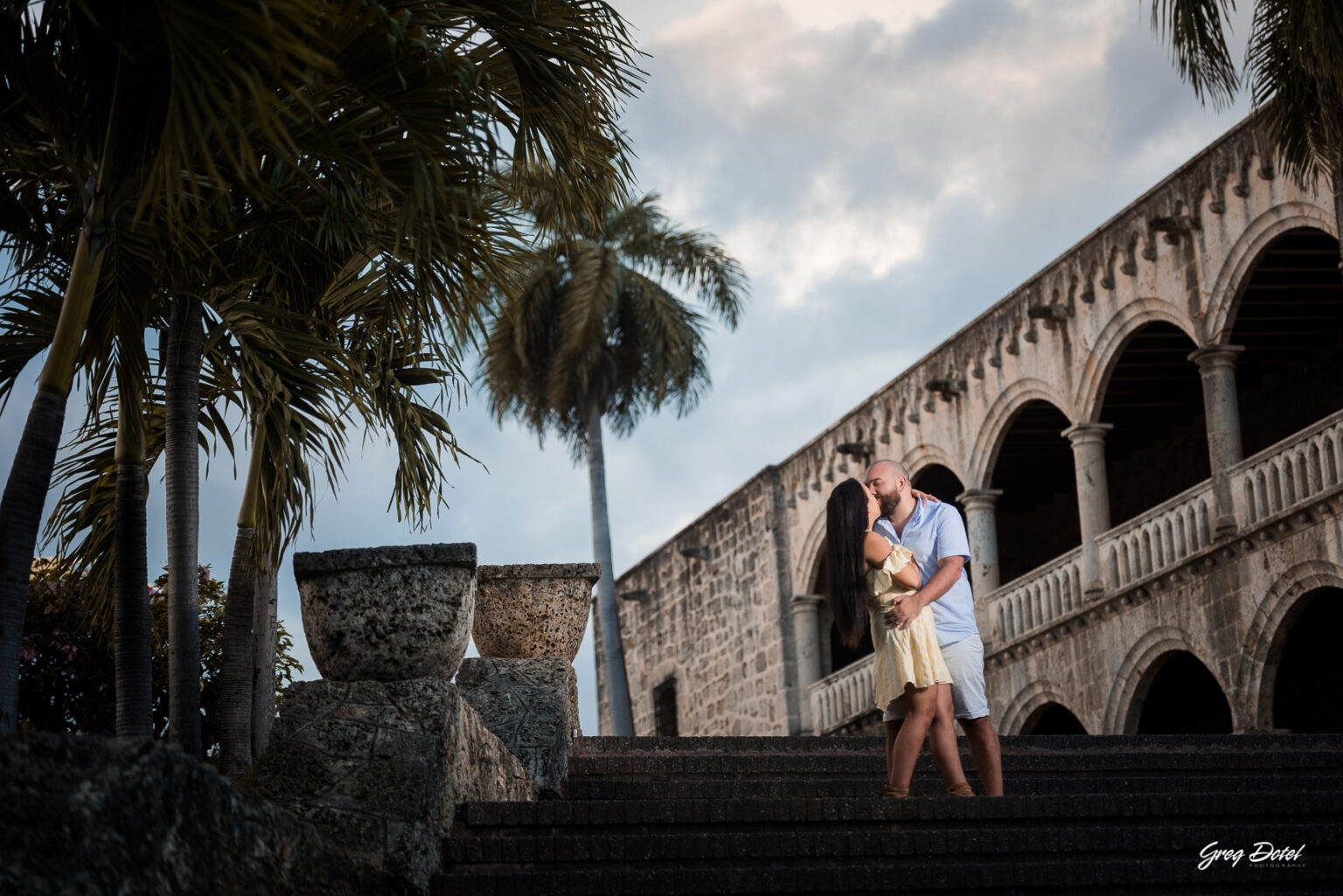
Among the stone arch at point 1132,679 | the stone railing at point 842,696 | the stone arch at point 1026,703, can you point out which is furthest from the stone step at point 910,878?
the stone railing at point 842,696

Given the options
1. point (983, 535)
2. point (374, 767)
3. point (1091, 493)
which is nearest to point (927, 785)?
point (374, 767)

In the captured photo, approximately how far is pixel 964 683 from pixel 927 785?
1048mm

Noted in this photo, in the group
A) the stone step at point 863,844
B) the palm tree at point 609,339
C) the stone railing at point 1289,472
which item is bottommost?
the stone step at point 863,844

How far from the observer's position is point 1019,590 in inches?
695

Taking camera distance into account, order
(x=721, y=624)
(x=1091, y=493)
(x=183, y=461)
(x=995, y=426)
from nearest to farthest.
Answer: (x=183, y=461), (x=1091, y=493), (x=995, y=426), (x=721, y=624)

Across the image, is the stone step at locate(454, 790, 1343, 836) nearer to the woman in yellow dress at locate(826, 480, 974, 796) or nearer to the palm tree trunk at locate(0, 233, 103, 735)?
the woman in yellow dress at locate(826, 480, 974, 796)

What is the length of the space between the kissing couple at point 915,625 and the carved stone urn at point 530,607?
181 centimetres

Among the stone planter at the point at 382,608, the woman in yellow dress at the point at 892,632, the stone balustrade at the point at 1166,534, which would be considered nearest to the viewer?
the stone planter at the point at 382,608

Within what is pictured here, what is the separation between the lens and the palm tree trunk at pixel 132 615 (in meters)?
6.44

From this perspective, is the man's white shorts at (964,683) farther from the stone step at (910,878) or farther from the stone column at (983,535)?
the stone column at (983,535)

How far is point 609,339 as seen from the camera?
25.1m

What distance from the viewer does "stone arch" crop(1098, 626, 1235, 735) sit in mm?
15508

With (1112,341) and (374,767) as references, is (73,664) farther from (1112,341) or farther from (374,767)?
(1112,341)

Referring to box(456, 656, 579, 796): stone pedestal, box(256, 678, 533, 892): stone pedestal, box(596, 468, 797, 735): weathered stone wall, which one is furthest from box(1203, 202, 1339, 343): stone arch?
box(256, 678, 533, 892): stone pedestal
